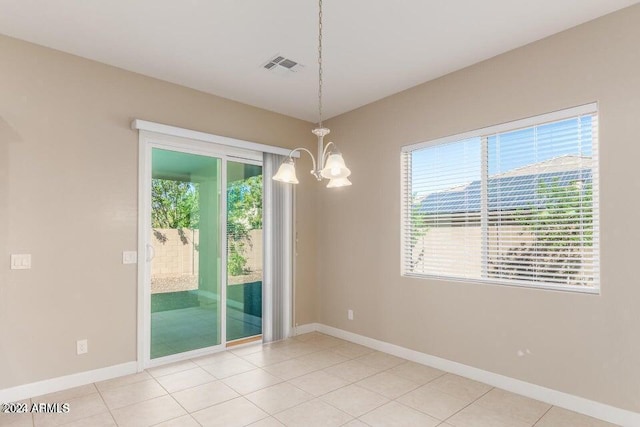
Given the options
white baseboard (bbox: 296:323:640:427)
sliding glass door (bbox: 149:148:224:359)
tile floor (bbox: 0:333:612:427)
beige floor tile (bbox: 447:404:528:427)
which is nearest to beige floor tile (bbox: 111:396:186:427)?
tile floor (bbox: 0:333:612:427)

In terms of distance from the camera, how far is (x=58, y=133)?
3146 mm

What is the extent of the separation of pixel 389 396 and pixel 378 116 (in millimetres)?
3041

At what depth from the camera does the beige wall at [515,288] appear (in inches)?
101

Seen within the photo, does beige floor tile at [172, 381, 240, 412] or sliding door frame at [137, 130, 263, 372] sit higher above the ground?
sliding door frame at [137, 130, 263, 372]

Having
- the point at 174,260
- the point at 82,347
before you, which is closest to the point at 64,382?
the point at 82,347

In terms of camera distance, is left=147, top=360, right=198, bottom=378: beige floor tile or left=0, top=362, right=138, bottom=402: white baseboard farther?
left=147, top=360, right=198, bottom=378: beige floor tile

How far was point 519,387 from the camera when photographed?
119 inches

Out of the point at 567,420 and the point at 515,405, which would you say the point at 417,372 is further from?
the point at 567,420

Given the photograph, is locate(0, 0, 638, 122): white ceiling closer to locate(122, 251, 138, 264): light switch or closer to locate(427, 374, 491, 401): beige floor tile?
locate(122, 251, 138, 264): light switch

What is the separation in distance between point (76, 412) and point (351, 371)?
232 cm

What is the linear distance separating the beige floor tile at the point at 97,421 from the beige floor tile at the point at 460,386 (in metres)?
2.58

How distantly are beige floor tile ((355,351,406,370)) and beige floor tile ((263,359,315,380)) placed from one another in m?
0.62

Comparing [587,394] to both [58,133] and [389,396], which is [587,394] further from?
[58,133]

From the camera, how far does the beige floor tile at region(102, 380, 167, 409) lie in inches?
112
